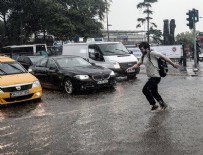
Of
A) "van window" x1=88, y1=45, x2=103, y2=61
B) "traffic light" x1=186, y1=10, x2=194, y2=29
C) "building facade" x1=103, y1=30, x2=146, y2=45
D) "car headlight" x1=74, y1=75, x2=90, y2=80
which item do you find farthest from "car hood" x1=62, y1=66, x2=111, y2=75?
"building facade" x1=103, y1=30, x2=146, y2=45

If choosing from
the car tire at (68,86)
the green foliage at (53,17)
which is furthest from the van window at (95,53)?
the green foliage at (53,17)

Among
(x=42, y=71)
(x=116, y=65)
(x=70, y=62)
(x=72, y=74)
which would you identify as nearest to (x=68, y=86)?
(x=72, y=74)

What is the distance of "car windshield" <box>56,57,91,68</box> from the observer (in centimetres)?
1375

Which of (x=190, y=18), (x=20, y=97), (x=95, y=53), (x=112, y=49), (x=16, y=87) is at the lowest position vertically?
(x=20, y=97)

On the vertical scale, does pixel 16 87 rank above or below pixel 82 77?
below

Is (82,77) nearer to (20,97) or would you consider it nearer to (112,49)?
(20,97)

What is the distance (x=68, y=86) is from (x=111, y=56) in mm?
4375

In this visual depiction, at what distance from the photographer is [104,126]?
25.2ft

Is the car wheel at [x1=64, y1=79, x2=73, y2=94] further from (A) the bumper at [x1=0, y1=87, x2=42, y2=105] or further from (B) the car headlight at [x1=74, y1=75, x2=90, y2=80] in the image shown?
(A) the bumper at [x1=0, y1=87, x2=42, y2=105]

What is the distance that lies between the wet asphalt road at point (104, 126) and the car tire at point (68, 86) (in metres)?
0.60

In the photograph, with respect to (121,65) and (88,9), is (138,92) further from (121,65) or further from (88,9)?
(88,9)

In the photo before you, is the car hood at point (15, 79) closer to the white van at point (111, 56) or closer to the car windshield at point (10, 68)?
the car windshield at point (10, 68)

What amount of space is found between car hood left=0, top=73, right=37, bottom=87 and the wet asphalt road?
2.49 feet

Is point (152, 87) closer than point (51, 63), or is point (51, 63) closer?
point (152, 87)
